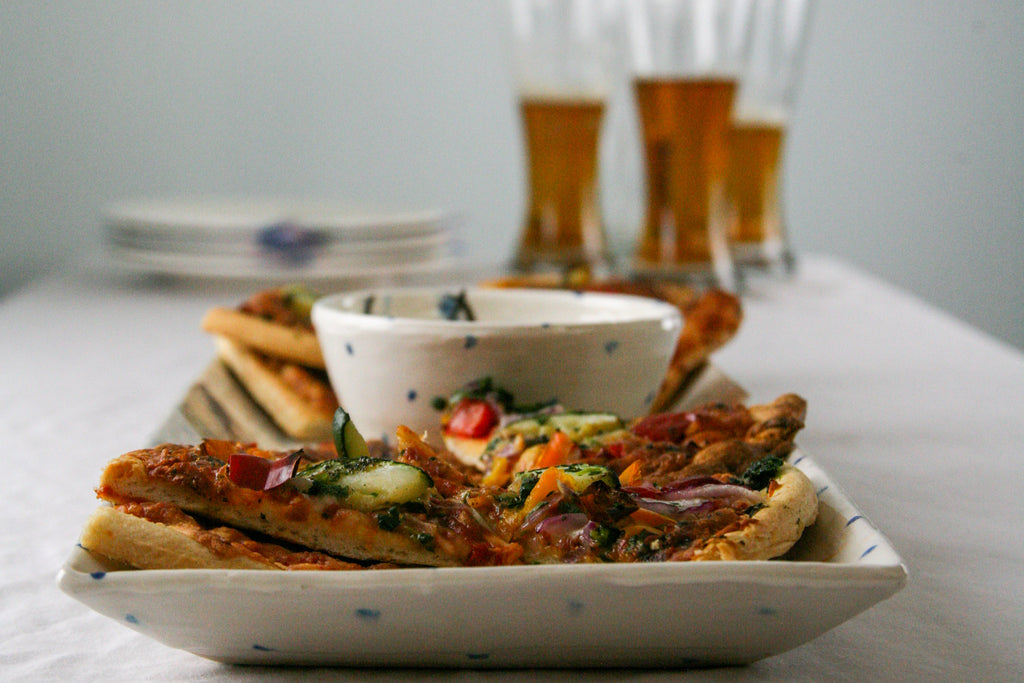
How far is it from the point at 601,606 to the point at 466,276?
243 cm

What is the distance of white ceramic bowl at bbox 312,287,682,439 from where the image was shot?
43.9 inches

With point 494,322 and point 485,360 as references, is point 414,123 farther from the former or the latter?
point 485,360

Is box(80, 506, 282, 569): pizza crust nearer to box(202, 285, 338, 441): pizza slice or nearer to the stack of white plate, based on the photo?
box(202, 285, 338, 441): pizza slice

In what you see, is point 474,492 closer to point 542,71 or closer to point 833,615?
point 833,615

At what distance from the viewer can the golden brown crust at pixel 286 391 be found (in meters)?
1.32

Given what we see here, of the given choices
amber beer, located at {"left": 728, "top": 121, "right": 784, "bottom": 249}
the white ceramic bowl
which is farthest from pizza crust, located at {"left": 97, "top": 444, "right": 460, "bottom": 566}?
amber beer, located at {"left": 728, "top": 121, "right": 784, "bottom": 249}

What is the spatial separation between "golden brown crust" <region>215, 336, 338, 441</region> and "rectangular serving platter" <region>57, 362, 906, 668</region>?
2.09 feet

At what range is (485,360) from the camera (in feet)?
3.66

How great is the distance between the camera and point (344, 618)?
0.64 metres

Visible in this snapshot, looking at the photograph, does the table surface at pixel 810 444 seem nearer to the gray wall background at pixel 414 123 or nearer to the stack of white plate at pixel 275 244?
the stack of white plate at pixel 275 244

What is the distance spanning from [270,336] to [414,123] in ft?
9.49

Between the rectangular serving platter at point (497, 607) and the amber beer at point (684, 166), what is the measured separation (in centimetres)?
204

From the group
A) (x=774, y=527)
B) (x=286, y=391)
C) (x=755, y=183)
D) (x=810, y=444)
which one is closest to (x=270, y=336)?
(x=286, y=391)

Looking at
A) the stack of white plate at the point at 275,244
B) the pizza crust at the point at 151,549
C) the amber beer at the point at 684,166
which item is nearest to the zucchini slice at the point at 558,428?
the pizza crust at the point at 151,549
